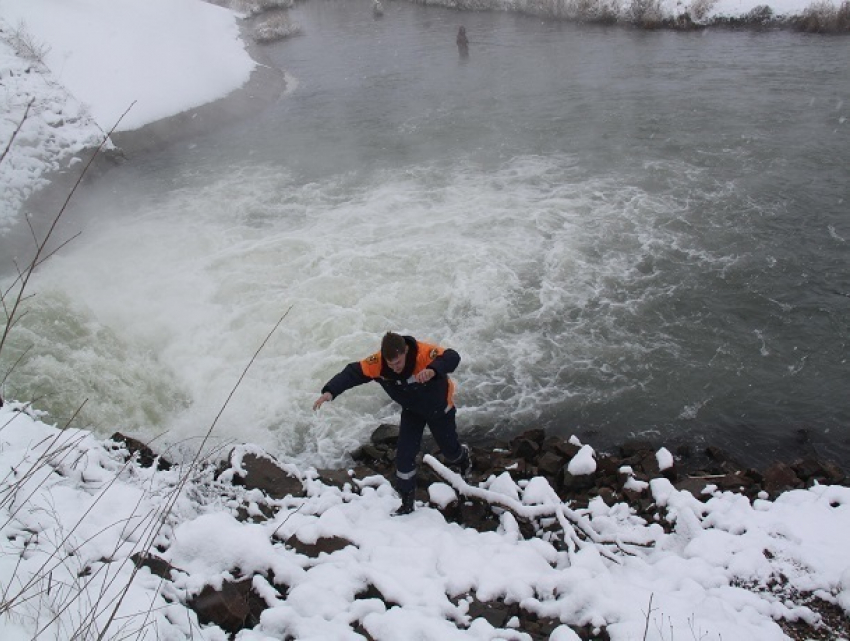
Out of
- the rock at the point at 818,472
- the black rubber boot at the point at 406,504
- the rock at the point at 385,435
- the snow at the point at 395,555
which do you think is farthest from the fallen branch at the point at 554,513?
the rock at the point at 818,472

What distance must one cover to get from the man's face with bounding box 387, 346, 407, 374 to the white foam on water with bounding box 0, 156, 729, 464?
2326 mm

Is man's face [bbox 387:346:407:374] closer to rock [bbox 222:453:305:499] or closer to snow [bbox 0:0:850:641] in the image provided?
snow [bbox 0:0:850:641]

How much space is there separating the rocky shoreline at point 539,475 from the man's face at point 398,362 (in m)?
1.49

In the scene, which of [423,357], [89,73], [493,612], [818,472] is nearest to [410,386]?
[423,357]

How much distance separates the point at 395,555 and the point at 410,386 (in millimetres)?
1407

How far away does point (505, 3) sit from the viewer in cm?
2889

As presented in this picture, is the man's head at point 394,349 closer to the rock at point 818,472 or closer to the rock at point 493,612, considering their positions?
the rock at point 493,612

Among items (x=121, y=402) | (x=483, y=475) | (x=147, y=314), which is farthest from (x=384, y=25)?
(x=483, y=475)

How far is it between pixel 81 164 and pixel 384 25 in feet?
64.9

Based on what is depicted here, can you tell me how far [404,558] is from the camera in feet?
15.6

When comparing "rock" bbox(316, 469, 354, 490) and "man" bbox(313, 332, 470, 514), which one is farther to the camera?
"rock" bbox(316, 469, 354, 490)

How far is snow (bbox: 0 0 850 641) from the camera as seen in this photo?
3.75 meters

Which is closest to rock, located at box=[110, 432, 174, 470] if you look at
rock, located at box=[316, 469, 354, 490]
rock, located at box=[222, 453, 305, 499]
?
rock, located at box=[222, 453, 305, 499]

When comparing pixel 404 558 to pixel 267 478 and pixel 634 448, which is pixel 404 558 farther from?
pixel 634 448
